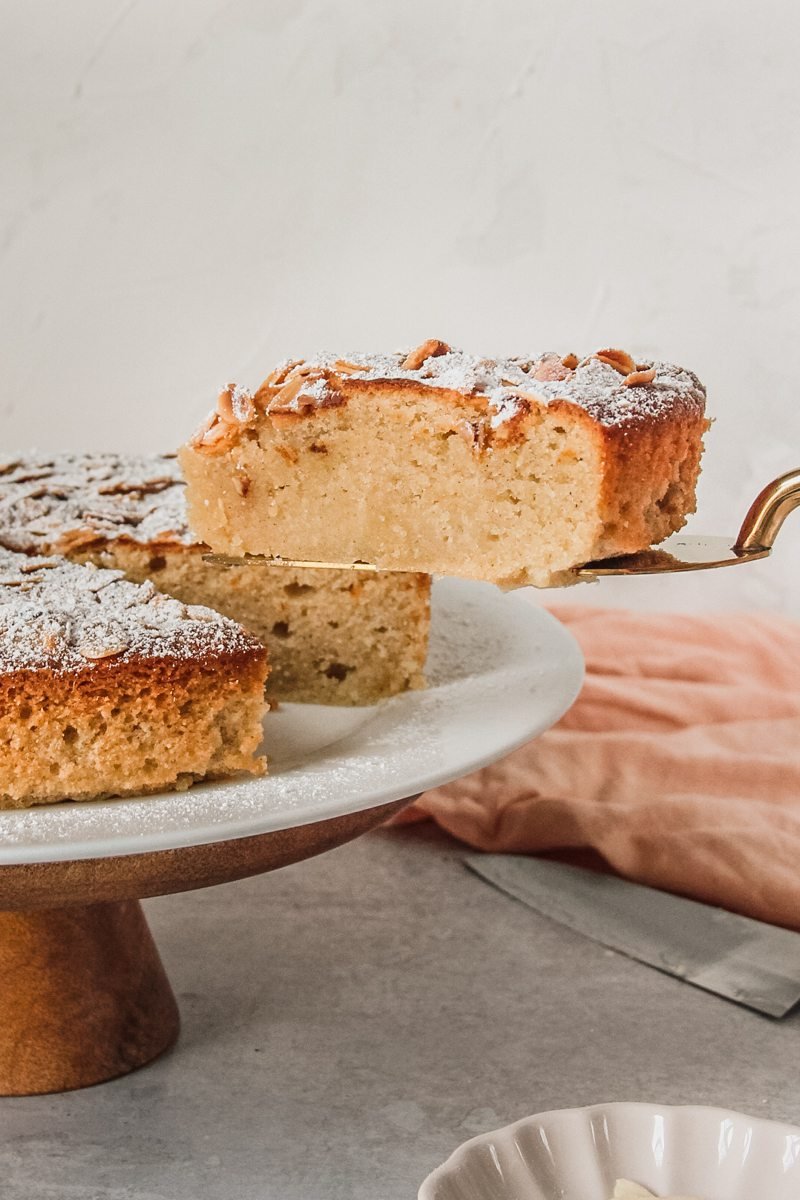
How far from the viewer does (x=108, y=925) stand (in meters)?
2.02

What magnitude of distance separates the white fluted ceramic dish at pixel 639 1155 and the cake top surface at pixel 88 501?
1188 millimetres

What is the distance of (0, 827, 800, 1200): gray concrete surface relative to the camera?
184 cm

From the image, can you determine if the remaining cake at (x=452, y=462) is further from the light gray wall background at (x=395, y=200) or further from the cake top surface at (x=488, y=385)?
the light gray wall background at (x=395, y=200)

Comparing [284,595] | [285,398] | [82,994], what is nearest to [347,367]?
[285,398]

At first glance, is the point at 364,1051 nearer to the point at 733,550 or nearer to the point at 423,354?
the point at 733,550

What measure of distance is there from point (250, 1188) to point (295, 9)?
10.5 ft

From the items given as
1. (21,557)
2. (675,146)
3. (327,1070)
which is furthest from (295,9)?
(327,1070)

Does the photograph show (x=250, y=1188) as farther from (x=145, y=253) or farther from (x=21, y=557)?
(x=145, y=253)

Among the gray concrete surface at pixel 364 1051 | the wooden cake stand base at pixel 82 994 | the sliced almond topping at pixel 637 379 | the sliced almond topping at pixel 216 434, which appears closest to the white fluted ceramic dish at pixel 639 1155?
the gray concrete surface at pixel 364 1051

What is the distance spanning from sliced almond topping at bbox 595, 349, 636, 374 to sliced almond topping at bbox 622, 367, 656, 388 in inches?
1.6

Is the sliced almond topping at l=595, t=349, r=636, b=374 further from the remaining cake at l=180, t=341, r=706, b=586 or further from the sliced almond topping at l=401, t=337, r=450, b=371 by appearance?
the sliced almond topping at l=401, t=337, r=450, b=371

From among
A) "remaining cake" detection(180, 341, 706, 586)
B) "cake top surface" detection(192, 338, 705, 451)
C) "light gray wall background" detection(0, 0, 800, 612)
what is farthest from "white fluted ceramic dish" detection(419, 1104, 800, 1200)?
"light gray wall background" detection(0, 0, 800, 612)

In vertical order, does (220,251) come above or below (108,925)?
above

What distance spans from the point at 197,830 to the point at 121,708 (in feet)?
0.97
